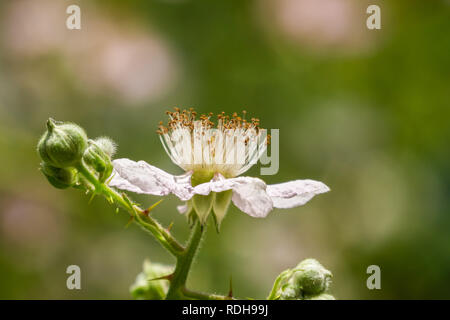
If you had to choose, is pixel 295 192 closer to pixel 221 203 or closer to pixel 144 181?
pixel 221 203

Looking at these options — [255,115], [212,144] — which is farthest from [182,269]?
[255,115]

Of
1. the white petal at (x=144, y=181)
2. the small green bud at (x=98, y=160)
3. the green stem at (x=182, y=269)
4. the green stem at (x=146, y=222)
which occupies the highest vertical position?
the small green bud at (x=98, y=160)

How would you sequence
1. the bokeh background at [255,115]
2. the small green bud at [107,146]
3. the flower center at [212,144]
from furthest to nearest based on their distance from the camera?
the bokeh background at [255,115] < the flower center at [212,144] < the small green bud at [107,146]

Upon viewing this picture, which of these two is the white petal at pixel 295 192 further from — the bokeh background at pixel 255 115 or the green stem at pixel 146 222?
the bokeh background at pixel 255 115

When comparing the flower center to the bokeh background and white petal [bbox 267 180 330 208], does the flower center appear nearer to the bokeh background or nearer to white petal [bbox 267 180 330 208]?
white petal [bbox 267 180 330 208]

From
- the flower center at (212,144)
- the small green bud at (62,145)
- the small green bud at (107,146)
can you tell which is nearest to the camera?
the small green bud at (62,145)

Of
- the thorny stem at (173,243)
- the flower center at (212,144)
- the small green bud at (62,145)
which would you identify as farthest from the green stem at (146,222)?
the flower center at (212,144)

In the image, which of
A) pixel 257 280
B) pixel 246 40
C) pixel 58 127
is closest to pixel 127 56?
pixel 246 40
